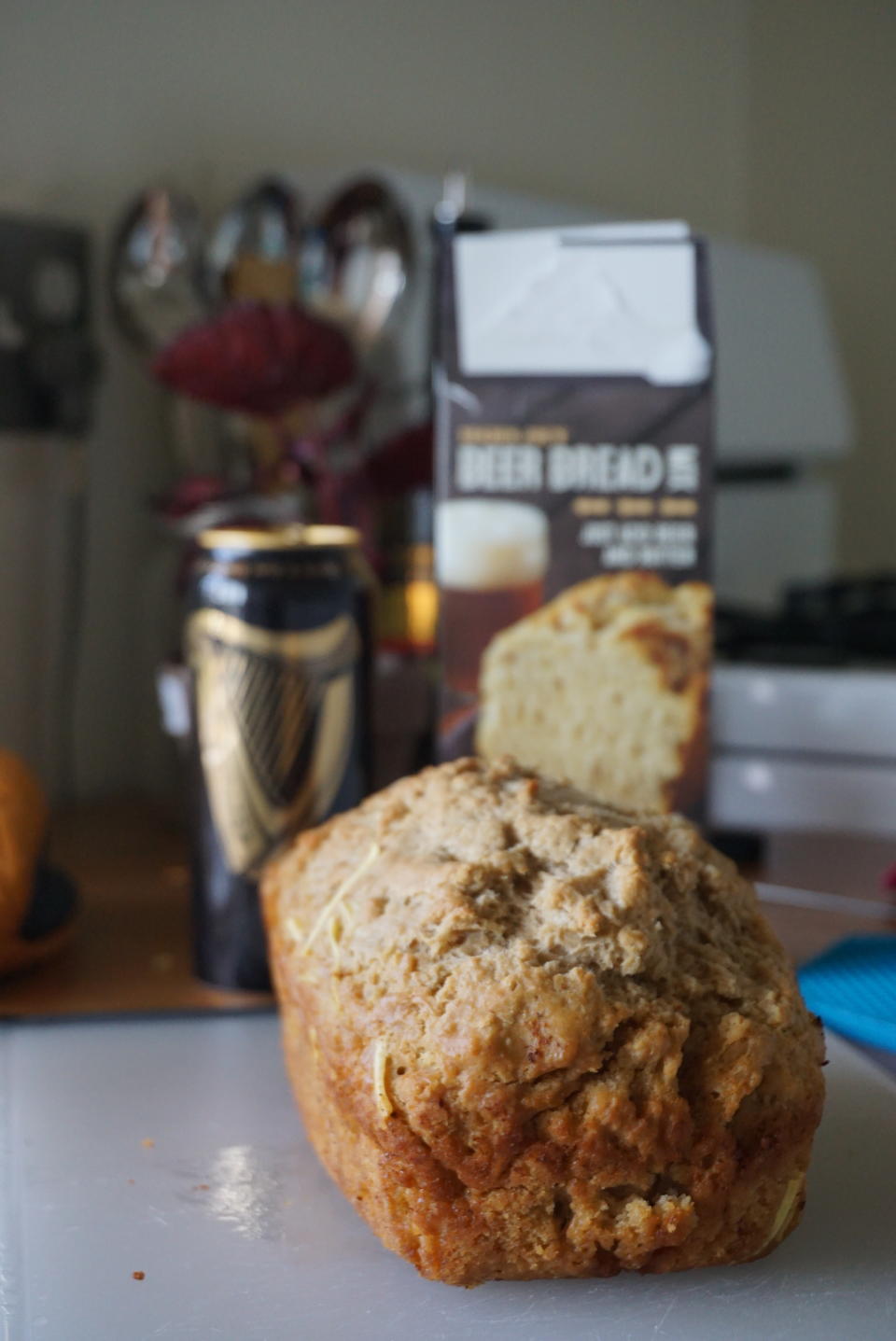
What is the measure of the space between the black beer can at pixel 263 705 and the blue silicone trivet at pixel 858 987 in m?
0.25

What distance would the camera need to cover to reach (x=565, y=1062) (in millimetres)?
384

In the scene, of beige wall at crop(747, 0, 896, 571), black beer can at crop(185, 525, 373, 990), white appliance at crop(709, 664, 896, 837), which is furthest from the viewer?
beige wall at crop(747, 0, 896, 571)

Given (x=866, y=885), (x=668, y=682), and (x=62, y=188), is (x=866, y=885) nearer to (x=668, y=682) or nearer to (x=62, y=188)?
(x=668, y=682)

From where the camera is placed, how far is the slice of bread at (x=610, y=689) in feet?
2.46

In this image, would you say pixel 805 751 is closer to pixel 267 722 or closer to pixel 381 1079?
pixel 267 722

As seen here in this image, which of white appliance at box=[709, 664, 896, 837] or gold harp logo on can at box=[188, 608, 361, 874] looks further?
white appliance at box=[709, 664, 896, 837]

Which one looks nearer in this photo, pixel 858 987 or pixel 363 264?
pixel 858 987

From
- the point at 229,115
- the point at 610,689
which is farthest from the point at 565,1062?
the point at 229,115

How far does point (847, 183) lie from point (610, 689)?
1.34 meters

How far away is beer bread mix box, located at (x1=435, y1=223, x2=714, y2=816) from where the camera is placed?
2.46 ft

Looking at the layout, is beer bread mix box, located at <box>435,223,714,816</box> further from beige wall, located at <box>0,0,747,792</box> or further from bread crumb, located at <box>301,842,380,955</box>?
beige wall, located at <box>0,0,747,792</box>

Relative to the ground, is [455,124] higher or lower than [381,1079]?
higher

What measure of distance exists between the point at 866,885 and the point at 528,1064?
1.79ft

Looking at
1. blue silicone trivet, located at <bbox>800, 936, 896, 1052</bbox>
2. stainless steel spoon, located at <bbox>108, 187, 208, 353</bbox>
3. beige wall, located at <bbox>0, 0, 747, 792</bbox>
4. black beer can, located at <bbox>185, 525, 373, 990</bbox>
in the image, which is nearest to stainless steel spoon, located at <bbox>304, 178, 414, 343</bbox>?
stainless steel spoon, located at <bbox>108, 187, 208, 353</bbox>
